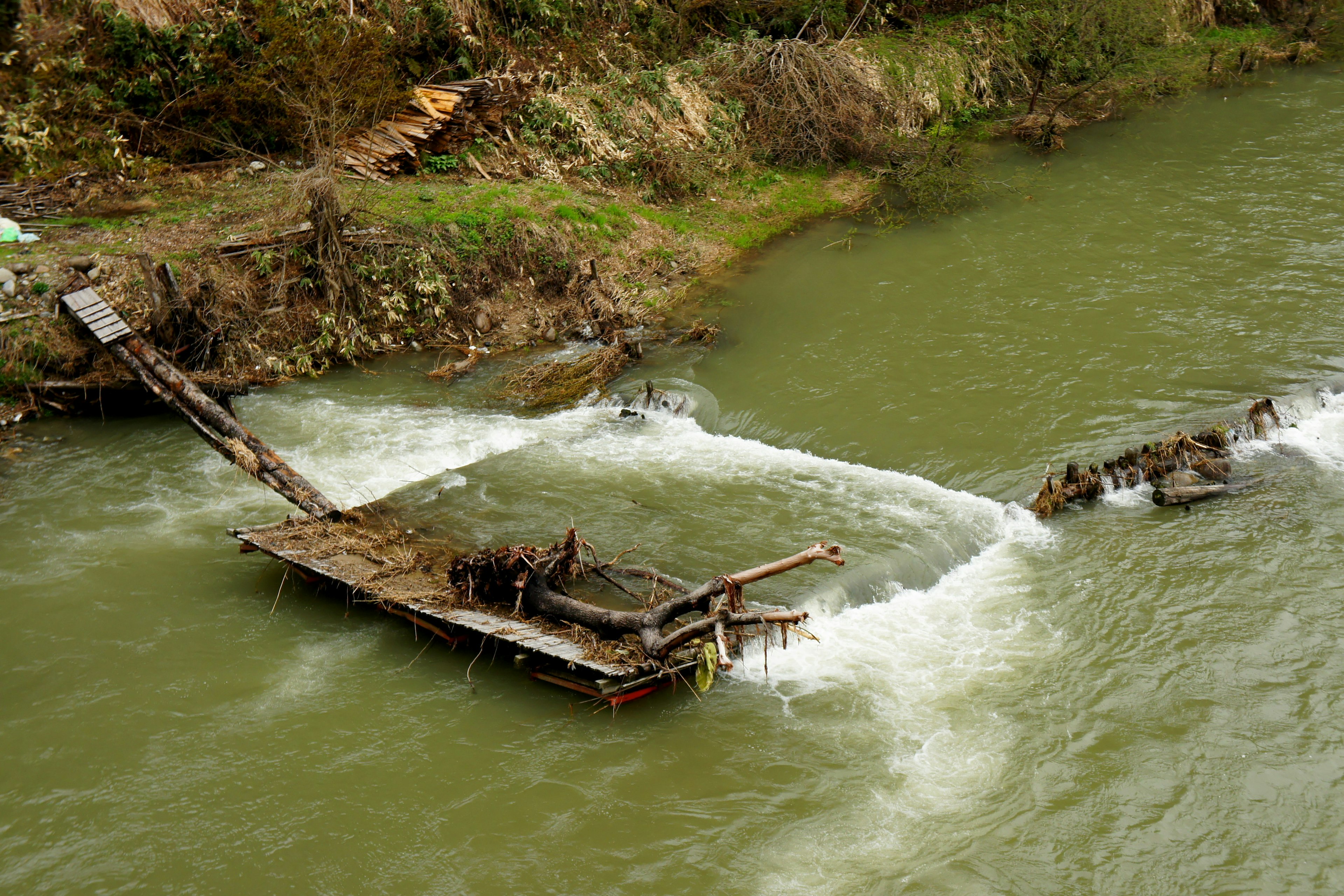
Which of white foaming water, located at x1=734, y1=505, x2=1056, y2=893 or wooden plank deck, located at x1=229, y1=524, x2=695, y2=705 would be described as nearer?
white foaming water, located at x1=734, y1=505, x2=1056, y2=893

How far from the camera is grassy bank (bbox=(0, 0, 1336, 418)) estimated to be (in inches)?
489

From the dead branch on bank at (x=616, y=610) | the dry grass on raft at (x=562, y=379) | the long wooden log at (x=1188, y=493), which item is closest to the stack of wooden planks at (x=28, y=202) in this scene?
the dry grass on raft at (x=562, y=379)

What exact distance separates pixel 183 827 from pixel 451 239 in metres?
9.17

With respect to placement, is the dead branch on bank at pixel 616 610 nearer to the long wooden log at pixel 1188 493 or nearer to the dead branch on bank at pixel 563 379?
the long wooden log at pixel 1188 493

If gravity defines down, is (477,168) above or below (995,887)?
above

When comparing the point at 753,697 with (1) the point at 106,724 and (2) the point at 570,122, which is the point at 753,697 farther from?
(2) the point at 570,122

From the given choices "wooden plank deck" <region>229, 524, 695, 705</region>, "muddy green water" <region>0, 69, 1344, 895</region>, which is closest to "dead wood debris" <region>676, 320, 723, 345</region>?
"muddy green water" <region>0, 69, 1344, 895</region>

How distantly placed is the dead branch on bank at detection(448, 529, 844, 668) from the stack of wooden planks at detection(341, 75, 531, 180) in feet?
30.0

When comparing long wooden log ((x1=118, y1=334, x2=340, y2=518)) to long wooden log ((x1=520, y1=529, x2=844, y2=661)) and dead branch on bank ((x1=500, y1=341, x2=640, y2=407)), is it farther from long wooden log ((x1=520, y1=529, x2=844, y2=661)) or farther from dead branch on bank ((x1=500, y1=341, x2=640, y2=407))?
dead branch on bank ((x1=500, y1=341, x2=640, y2=407))

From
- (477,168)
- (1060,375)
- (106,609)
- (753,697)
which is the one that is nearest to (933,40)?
(477,168)

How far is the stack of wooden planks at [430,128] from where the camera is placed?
1491cm

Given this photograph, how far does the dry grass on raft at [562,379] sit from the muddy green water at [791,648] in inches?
15.7

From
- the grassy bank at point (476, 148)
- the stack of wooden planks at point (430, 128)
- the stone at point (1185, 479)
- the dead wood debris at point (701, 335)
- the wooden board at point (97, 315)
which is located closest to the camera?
the stone at point (1185, 479)

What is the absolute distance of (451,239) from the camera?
538 inches
